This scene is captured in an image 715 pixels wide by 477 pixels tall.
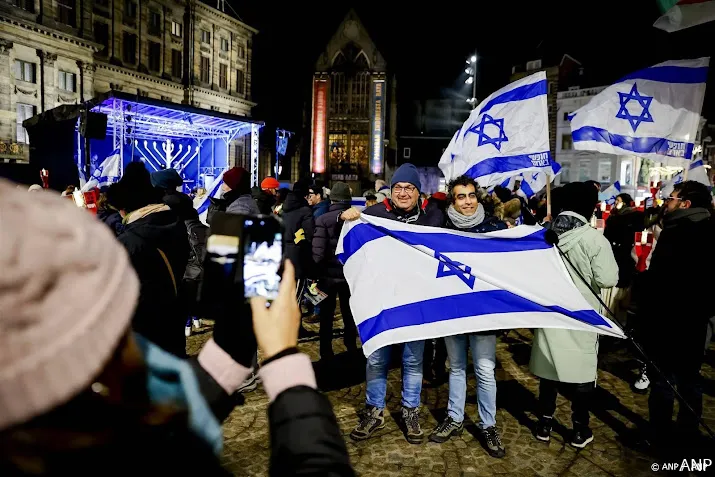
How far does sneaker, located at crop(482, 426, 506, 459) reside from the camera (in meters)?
4.14

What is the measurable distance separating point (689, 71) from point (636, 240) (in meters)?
2.61

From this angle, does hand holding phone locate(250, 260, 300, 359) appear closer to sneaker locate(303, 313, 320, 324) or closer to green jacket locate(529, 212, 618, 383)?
green jacket locate(529, 212, 618, 383)

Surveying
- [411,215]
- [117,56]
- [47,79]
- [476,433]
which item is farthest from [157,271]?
[117,56]

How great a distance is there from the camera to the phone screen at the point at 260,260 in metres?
1.25

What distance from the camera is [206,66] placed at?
44.7 meters

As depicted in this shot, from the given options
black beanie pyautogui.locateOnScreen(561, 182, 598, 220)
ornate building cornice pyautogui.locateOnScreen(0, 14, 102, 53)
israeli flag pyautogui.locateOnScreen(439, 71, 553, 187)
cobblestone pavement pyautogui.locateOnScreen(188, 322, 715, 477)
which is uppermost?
ornate building cornice pyautogui.locateOnScreen(0, 14, 102, 53)

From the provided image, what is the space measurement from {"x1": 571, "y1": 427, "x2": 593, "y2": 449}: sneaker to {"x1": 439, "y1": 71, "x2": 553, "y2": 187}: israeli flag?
263 centimetres

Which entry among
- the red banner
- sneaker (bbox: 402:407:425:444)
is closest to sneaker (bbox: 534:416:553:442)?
sneaker (bbox: 402:407:425:444)

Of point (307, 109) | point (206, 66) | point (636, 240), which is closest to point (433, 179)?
point (307, 109)

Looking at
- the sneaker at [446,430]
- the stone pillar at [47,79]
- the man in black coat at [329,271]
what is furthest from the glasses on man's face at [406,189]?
the stone pillar at [47,79]

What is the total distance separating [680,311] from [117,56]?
41267mm

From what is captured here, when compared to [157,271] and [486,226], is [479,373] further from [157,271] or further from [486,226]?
[157,271]

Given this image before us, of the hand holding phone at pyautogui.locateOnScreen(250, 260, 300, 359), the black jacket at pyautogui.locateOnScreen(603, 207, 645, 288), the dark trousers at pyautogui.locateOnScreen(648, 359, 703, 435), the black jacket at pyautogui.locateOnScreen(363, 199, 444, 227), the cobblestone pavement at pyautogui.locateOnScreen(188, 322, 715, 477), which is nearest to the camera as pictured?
the hand holding phone at pyautogui.locateOnScreen(250, 260, 300, 359)

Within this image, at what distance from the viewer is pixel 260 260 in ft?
4.12
